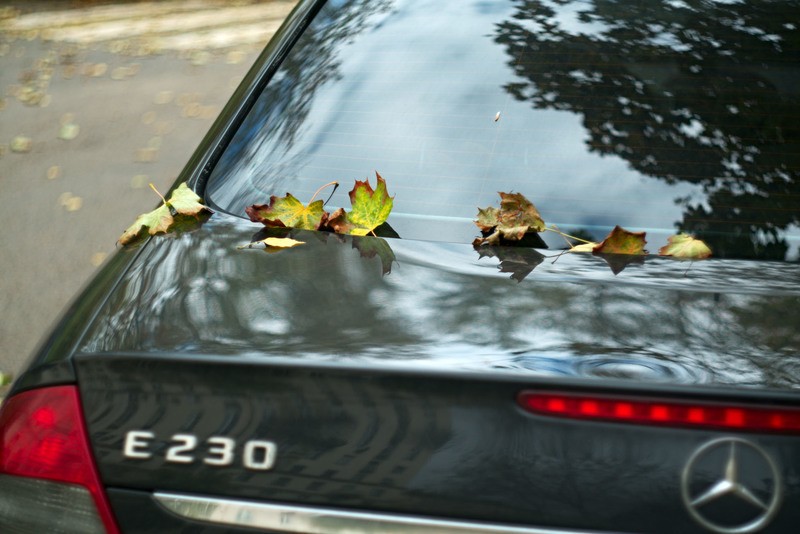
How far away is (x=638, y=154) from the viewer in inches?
81.5

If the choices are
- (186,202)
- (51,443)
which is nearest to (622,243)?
(186,202)

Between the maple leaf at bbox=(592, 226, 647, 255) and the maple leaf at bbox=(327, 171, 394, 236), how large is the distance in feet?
1.45

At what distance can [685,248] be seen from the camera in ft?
6.12

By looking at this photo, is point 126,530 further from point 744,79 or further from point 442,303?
point 744,79

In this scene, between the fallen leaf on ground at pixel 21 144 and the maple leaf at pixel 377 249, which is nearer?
the maple leaf at pixel 377 249

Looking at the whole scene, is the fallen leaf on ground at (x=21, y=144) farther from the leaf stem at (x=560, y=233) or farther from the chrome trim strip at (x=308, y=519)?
the chrome trim strip at (x=308, y=519)

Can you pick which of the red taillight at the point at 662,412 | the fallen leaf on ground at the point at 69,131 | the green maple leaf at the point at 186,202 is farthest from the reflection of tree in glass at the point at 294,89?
the fallen leaf on ground at the point at 69,131

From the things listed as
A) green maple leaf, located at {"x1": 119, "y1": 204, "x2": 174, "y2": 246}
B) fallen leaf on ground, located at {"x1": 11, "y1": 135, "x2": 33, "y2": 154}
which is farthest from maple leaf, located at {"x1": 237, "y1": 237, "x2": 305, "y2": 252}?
fallen leaf on ground, located at {"x1": 11, "y1": 135, "x2": 33, "y2": 154}

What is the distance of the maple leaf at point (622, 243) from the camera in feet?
6.22

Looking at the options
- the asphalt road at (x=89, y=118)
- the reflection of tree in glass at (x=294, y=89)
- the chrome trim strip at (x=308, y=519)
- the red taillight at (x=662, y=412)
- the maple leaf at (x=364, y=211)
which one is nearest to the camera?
the red taillight at (x=662, y=412)

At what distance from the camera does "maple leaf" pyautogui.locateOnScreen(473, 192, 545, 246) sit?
1.94 metres

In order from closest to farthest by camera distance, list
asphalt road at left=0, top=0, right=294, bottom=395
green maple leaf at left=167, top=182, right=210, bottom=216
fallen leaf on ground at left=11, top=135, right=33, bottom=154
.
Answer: green maple leaf at left=167, top=182, right=210, bottom=216 < asphalt road at left=0, top=0, right=294, bottom=395 < fallen leaf on ground at left=11, top=135, right=33, bottom=154

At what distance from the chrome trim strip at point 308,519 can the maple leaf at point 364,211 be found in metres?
0.69

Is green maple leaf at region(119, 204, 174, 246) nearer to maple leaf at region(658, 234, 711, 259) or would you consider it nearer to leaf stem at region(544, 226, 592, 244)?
leaf stem at region(544, 226, 592, 244)
